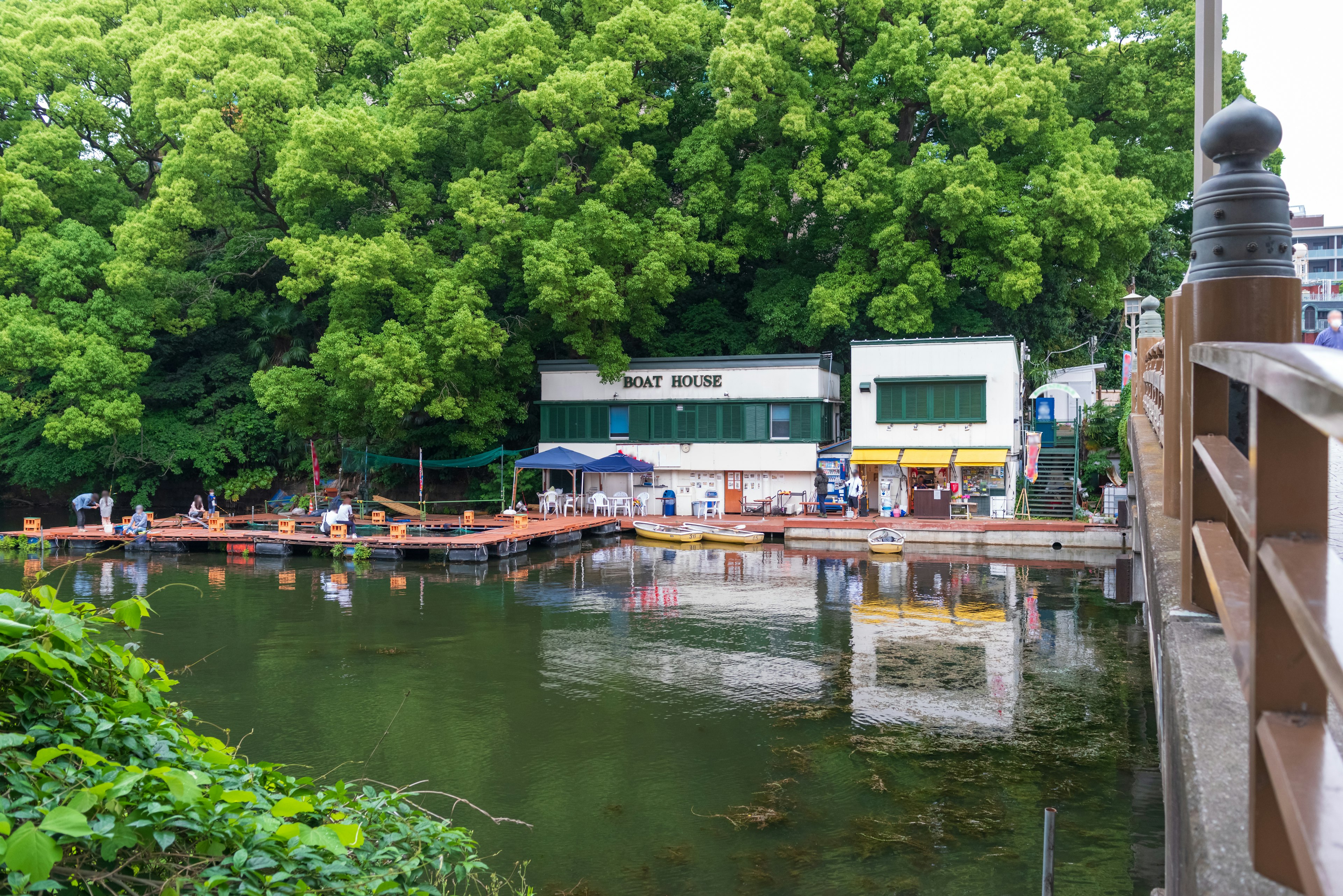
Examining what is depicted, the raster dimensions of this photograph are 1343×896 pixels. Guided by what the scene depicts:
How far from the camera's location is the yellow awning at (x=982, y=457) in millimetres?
32000

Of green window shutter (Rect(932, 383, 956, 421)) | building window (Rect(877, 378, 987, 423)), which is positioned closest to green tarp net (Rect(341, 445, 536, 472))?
building window (Rect(877, 378, 987, 423))

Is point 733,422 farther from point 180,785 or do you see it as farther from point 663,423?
point 180,785

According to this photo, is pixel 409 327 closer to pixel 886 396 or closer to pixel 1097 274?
pixel 886 396

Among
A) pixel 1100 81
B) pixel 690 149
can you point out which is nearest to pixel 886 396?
pixel 690 149

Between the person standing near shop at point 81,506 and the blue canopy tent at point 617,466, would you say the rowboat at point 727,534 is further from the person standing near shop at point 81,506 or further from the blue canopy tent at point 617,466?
the person standing near shop at point 81,506

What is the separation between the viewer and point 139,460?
3731 cm

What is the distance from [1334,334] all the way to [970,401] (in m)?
21.3

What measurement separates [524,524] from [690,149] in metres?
15.5

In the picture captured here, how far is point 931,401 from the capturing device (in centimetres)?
3303

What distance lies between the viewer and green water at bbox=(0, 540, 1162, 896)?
9.78m

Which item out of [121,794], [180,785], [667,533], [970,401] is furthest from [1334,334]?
[667,533]

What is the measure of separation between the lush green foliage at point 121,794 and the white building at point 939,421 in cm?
2989

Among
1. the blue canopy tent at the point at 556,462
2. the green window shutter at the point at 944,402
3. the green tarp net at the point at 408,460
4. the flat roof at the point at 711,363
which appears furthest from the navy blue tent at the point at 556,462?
the green window shutter at the point at 944,402

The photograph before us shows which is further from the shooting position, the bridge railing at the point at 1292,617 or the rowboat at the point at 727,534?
the rowboat at the point at 727,534
